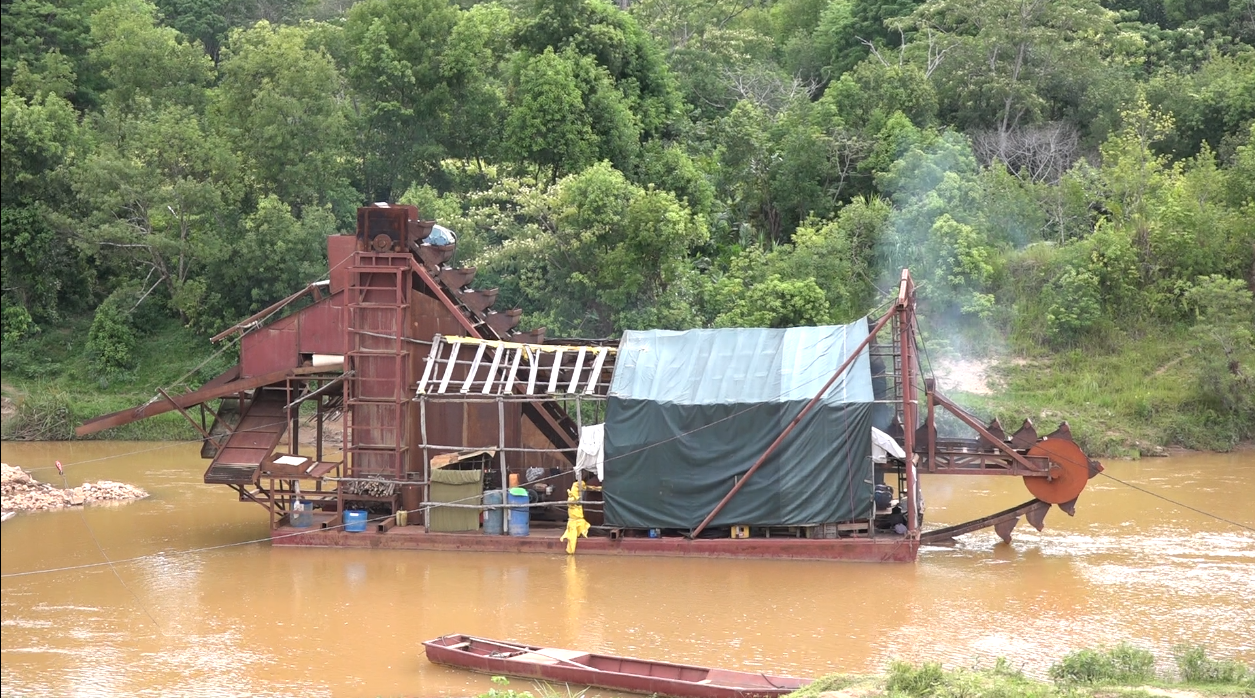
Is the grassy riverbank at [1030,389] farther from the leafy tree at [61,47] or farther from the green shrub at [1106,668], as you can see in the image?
the green shrub at [1106,668]

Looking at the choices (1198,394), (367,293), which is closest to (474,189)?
(367,293)

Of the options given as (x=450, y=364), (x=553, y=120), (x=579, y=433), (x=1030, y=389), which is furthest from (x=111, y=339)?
(x=1030, y=389)

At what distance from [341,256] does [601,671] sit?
10323 mm

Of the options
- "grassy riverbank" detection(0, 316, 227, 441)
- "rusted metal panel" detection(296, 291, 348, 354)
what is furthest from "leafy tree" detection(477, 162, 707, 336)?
"rusted metal panel" detection(296, 291, 348, 354)

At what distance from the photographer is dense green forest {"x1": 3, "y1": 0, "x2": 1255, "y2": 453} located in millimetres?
32531

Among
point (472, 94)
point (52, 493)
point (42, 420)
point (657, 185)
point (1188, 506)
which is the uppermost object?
point (472, 94)

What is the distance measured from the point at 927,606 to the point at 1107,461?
47.3 ft

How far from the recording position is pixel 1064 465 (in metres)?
19.4

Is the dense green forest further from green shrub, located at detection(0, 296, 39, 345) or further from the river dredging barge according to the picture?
the river dredging barge

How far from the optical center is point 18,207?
3550 cm

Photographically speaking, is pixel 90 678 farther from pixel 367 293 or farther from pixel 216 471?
pixel 367 293

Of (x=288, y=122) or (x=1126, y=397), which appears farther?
(x=288, y=122)

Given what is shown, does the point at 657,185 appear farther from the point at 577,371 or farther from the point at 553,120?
the point at 577,371

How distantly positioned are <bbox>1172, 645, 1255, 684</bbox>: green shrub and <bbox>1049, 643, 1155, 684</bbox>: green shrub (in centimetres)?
34
